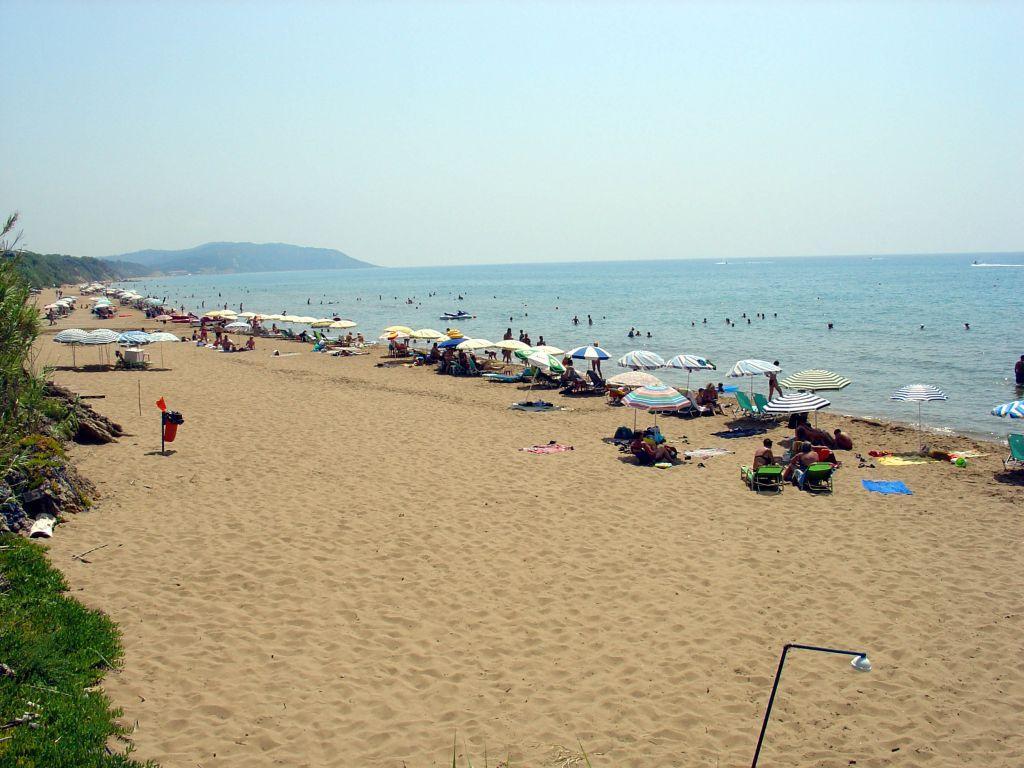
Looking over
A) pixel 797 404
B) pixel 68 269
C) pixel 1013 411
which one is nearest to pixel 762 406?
pixel 797 404

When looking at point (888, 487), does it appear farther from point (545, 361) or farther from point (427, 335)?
point (427, 335)

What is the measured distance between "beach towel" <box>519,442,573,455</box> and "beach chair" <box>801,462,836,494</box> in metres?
4.81

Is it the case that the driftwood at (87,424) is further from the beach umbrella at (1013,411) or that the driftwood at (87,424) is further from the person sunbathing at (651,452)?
the beach umbrella at (1013,411)

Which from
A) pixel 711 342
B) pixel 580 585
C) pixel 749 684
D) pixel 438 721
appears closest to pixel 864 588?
pixel 749 684

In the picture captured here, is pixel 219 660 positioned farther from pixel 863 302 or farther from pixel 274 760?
pixel 863 302

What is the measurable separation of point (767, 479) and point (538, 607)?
618cm

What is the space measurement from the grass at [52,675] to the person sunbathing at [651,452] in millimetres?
9674

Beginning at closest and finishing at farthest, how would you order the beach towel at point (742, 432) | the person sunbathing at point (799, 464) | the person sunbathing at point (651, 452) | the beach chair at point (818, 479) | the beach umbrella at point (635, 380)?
the beach chair at point (818, 479) < the person sunbathing at point (799, 464) < the person sunbathing at point (651, 452) < the beach umbrella at point (635, 380) < the beach towel at point (742, 432)

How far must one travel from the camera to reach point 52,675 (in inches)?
211

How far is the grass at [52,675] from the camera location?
4.56m

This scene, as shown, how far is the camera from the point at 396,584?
26.4ft

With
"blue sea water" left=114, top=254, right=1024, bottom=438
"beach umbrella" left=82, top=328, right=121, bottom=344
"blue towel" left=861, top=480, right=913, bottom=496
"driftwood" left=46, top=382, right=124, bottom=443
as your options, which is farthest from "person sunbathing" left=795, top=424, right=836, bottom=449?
"beach umbrella" left=82, top=328, right=121, bottom=344

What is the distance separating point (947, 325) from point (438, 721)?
1982 inches

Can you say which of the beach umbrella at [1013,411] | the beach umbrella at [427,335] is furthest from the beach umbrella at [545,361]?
the beach umbrella at [1013,411]
